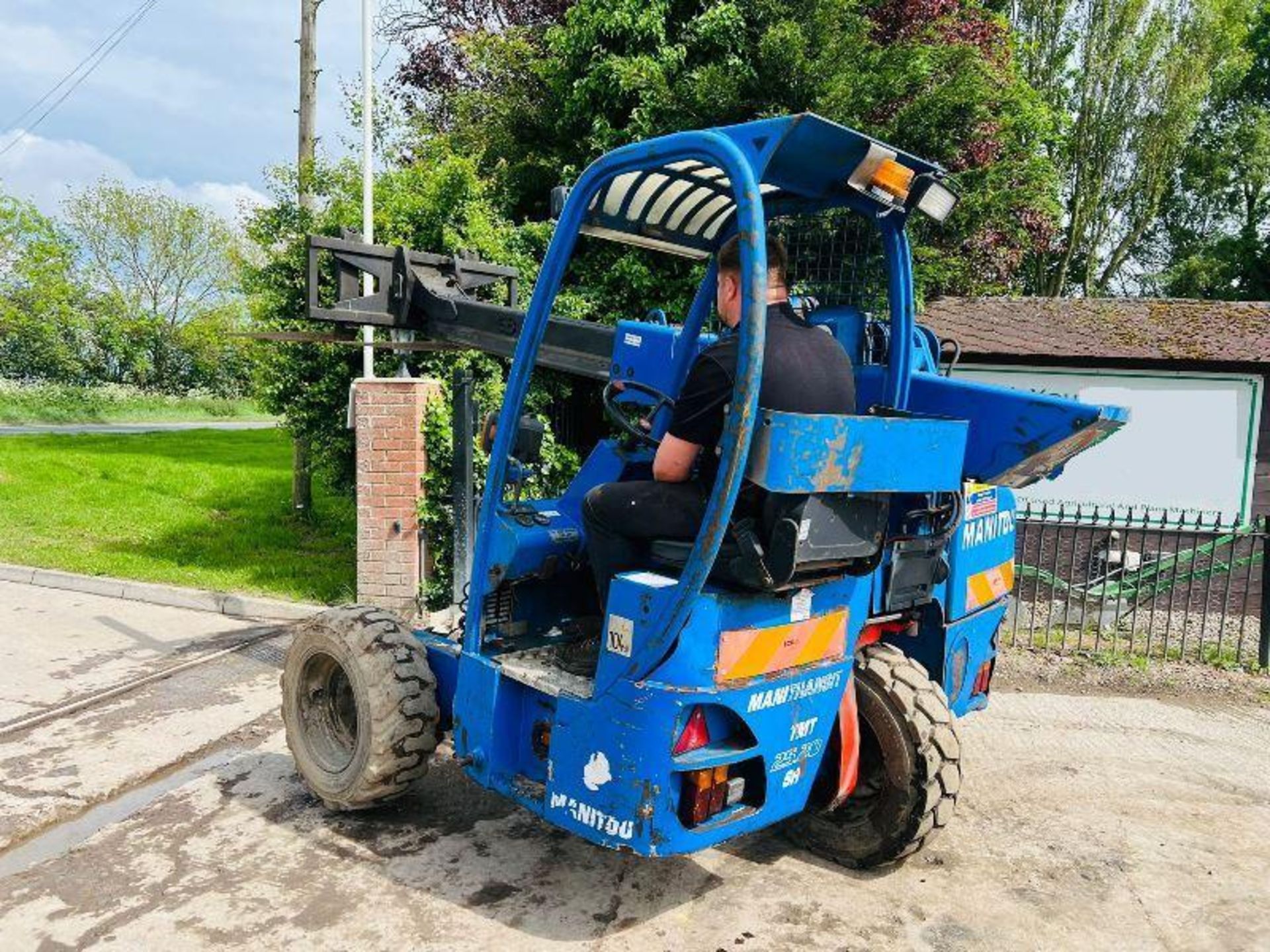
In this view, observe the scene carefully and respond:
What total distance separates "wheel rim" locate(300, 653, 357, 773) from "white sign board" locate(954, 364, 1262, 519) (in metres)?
8.92

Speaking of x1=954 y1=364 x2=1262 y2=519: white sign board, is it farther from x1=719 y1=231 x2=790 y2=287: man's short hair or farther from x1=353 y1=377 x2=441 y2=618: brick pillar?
x1=719 y1=231 x2=790 y2=287: man's short hair

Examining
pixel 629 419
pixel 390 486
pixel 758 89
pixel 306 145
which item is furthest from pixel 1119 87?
pixel 629 419

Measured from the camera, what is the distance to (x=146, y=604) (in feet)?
27.0

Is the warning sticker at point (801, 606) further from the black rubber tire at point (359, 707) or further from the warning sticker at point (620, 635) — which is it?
the black rubber tire at point (359, 707)

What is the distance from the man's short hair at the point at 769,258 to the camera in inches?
128

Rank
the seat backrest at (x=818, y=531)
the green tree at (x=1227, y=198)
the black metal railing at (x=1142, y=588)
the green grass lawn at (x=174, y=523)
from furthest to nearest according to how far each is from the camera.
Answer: the green tree at (x=1227, y=198)
the green grass lawn at (x=174, y=523)
the black metal railing at (x=1142, y=588)
the seat backrest at (x=818, y=531)

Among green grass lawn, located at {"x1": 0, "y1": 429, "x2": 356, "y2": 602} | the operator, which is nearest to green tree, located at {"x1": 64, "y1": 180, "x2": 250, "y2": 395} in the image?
green grass lawn, located at {"x1": 0, "y1": 429, "x2": 356, "y2": 602}

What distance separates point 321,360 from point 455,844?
5926 millimetres

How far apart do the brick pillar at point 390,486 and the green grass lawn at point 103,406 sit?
65.6 feet

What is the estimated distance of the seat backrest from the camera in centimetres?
→ 312

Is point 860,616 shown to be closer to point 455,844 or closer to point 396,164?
point 455,844

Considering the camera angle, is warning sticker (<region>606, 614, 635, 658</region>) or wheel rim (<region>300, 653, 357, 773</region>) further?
wheel rim (<region>300, 653, 357, 773</region>)

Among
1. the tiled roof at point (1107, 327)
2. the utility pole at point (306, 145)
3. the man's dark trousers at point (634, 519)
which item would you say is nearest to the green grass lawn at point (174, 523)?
the utility pole at point (306, 145)

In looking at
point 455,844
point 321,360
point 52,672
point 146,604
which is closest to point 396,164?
point 321,360
